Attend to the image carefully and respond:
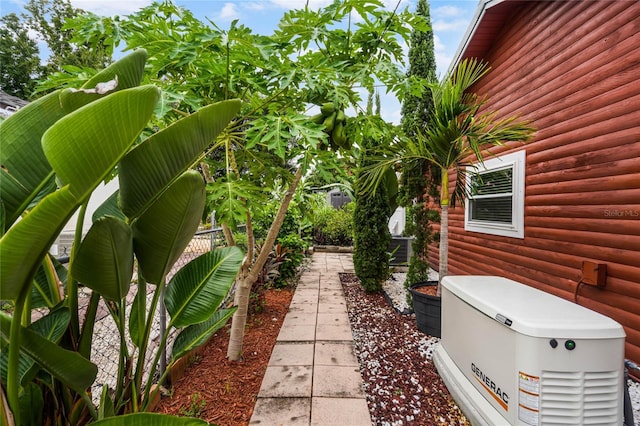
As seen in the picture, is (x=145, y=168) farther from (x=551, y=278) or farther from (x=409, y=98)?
(x=409, y=98)

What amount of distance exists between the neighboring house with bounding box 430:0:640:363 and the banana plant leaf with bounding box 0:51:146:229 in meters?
3.79

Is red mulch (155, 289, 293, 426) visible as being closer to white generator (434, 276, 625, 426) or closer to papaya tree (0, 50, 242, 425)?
papaya tree (0, 50, 242, 425)

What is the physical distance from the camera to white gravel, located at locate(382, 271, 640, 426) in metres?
2.25

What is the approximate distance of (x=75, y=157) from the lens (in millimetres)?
702

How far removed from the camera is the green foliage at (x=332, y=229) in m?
9.87

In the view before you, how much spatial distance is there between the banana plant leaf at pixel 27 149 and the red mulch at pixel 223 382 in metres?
1.71

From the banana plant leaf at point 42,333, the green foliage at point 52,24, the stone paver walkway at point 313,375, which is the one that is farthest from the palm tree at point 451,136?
the green foliage at point 52,24

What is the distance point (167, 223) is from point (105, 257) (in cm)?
21

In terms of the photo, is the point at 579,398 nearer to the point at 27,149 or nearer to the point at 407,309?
the point at 27,149

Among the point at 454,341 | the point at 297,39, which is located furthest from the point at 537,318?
the point at 297,39

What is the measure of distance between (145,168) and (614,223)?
144 inches

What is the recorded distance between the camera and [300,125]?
68.1 inches

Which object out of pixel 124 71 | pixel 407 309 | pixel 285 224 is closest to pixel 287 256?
pixel 285 224

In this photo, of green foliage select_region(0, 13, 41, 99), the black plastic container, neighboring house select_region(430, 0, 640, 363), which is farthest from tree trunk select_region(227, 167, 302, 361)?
green foliage select_region(0, 13, 41, 99)
